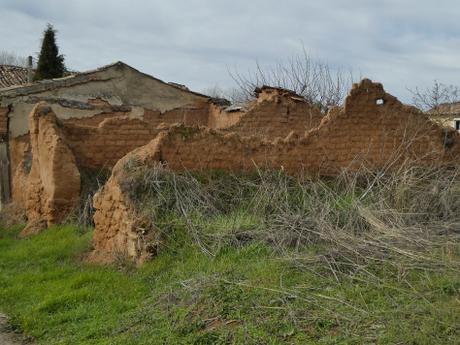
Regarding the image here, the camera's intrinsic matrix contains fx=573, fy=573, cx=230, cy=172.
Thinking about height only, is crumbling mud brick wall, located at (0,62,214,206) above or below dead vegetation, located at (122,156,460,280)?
above

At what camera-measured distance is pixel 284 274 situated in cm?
555

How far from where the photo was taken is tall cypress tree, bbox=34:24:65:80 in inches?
954

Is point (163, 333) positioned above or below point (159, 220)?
below

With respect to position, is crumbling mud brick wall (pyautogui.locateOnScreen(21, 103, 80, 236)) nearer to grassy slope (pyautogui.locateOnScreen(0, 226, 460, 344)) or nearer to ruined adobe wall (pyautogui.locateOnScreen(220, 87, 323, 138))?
grassy slope (pyautogui.locateOnScreen(0, 226, 460, 344))

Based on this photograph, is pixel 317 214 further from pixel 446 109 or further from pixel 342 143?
pixel 446 109

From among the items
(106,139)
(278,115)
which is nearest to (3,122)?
(106,139)

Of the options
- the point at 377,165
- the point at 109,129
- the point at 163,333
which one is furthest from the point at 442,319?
the point at 109,129

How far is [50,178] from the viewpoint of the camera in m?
10.3

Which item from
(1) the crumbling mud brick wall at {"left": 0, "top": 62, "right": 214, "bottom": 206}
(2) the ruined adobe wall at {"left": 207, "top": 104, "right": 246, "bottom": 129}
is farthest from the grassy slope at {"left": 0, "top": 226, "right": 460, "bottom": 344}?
(2) the ruined adobe wall at {"left": 207, "top": 104, "right": 246, "bottom": 129}

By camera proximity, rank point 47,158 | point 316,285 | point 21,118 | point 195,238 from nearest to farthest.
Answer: point 316,285 < point 195,238 < point 47,158 < point 21,118

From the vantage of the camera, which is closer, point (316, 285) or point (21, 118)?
point (316, 285)

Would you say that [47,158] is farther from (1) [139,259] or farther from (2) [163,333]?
(2) [163,333]

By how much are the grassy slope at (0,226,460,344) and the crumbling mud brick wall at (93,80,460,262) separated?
971 mm

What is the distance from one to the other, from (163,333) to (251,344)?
908 millimetres
